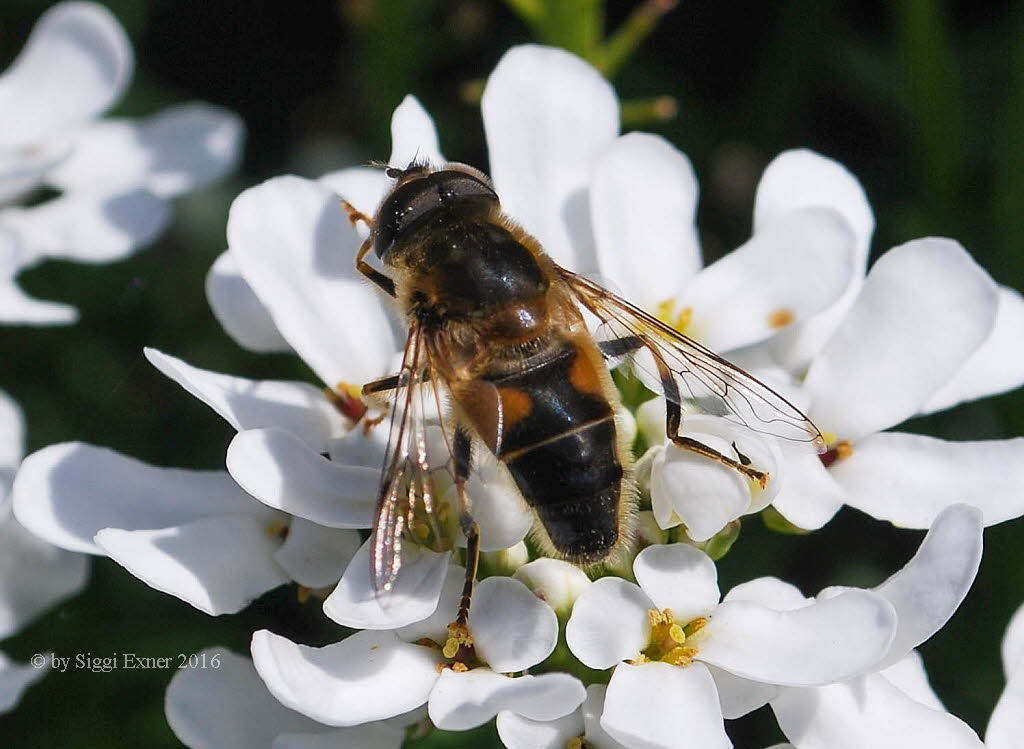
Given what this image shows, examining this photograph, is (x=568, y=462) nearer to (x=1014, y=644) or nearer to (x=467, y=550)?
(x=467, y=550)

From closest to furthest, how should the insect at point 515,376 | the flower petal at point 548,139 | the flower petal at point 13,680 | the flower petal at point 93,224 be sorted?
the insect at point 515,376, the flower petal at point 13,680, the flower petal at point 548,139, the flower petal at point 93,224

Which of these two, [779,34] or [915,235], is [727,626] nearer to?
[915,235]

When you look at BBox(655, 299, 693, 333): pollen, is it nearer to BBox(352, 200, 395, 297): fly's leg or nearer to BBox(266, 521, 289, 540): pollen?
BBox(352, 200, 395, 297): fly's leg

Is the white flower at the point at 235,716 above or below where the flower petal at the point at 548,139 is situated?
below

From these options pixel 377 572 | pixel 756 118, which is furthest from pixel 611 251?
pixel 756 118

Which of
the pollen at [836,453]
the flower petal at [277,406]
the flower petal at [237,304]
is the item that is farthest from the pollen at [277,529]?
the pollen at [836,453]

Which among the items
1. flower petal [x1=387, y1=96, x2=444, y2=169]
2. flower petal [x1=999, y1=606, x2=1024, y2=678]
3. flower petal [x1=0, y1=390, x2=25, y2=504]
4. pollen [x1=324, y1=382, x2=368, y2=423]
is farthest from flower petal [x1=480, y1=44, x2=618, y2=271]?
flower petal [x1=0, y1=390, x2=25, y2=504]

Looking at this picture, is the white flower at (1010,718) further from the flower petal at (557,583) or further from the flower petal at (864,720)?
the flower petal at (557,583)
